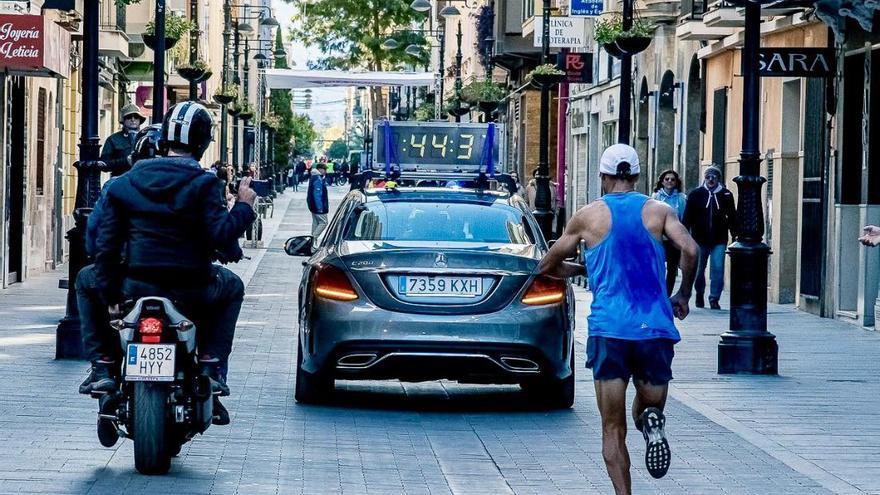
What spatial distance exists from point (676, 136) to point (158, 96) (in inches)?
492

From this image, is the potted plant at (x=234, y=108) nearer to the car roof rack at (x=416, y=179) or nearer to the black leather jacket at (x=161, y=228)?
the car roof rack at (x=416, y=179)

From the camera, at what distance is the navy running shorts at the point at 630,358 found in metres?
8.45

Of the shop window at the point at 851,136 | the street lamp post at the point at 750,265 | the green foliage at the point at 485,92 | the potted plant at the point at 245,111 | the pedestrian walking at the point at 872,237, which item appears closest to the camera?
the pedestrian walking at the point at 872,237

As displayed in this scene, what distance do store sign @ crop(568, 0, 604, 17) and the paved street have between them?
16.9 meters

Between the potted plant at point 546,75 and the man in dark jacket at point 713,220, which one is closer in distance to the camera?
the man in dark jacket at point 713,220

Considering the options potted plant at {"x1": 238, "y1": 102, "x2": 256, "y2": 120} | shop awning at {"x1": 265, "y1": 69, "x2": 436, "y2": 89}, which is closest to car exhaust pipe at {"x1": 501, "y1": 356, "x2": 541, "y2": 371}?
shop awning at {"x1": 265, "y1": 69, "x2": 436, "y2": 89}

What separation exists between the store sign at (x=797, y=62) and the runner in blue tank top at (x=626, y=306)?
9.92m

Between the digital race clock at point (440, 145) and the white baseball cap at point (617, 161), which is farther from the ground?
the digital race clock at point (440, 145)

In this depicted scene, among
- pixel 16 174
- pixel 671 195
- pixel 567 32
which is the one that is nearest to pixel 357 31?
pixel 567 32

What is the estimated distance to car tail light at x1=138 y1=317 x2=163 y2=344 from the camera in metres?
9.16

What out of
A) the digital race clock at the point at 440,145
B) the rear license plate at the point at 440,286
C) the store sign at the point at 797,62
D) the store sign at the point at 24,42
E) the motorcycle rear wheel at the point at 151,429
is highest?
the store sign at the point at 24,42

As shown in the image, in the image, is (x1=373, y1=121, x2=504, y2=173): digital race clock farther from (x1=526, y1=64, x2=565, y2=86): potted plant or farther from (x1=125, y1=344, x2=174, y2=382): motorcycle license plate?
(x1=125, y1=344, x2=174, y2=382): motorcycle license plate

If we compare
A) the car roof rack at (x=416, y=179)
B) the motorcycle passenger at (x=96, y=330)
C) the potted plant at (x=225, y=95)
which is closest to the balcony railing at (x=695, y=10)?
the car roof rack at (x=416, y=179)

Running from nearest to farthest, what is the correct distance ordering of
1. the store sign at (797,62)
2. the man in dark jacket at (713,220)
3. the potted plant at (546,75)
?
the store sign at (797,62) → the man in dark jacket at (713,220) → the potted plant at (546,75)
